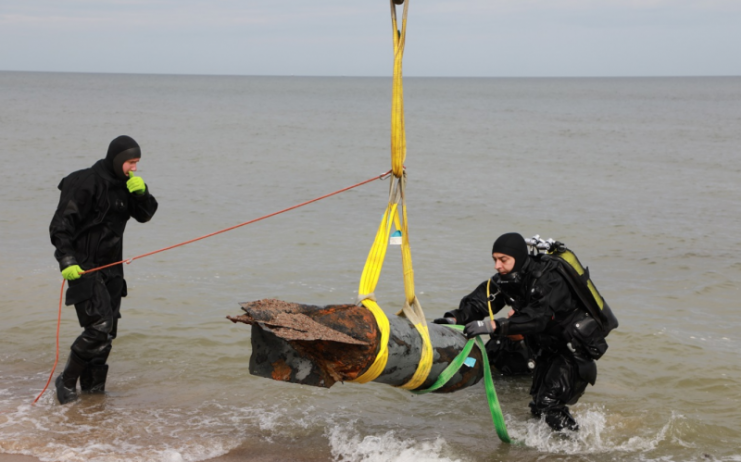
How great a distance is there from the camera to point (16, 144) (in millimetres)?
27766

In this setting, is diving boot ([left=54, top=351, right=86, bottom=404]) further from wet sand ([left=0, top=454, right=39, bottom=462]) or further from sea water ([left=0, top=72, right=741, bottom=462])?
wet sand ([left=0, top=454, right=39, bottom=462])

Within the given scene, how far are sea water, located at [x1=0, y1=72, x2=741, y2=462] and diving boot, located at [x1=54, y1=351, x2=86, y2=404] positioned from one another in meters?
0.12

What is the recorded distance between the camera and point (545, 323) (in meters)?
5.02

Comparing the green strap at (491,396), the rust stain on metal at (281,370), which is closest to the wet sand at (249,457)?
the rust stain on metal at (281,370)

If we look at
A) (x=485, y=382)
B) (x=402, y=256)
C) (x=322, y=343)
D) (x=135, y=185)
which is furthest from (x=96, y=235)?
(x=485, y=382)

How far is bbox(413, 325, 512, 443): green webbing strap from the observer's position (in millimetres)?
4973

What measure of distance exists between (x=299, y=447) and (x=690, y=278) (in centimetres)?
710

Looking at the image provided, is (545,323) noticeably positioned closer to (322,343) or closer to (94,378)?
(322,343)

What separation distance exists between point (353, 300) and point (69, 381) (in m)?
4.04

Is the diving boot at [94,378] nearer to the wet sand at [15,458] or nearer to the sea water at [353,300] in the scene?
the sea water at [353,300]

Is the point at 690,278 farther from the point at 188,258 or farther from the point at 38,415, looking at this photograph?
the point at 38,415

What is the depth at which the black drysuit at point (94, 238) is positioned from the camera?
554 cm

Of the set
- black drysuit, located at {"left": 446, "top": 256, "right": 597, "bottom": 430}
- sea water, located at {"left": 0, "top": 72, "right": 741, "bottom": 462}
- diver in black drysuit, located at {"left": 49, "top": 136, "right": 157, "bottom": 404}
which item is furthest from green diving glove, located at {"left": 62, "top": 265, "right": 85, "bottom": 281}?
black drysuit, located at {"left": 446, "top": 256, "right": 597, "bottom": 430}

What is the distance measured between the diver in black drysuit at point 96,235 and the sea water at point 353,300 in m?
0.64
